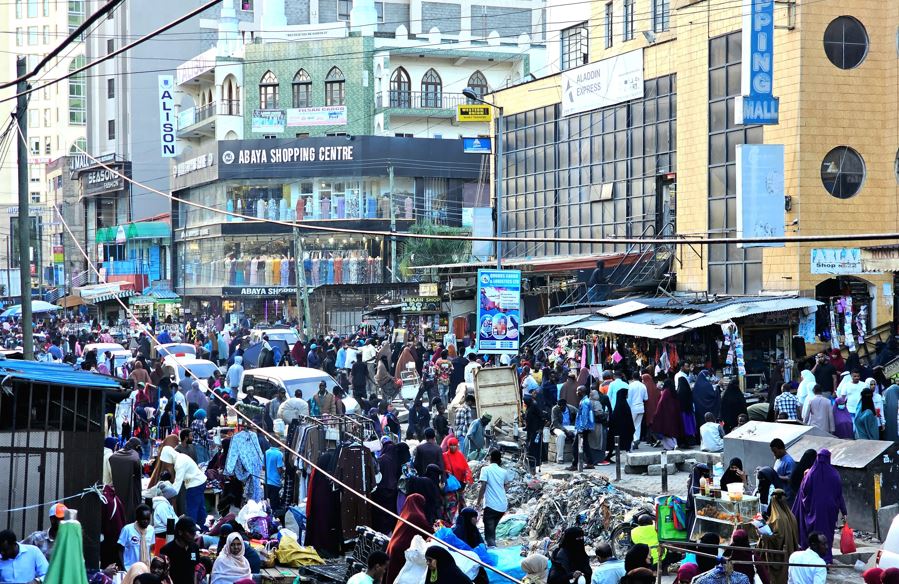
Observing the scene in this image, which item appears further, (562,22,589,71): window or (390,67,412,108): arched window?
(390,67,412,108): arched window

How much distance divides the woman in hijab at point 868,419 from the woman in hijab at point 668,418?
3175 mm

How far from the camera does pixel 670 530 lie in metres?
13.0

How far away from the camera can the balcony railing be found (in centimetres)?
6088

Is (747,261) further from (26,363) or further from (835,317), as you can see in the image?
(26,363)

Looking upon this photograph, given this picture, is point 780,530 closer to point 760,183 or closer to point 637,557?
point 637,557

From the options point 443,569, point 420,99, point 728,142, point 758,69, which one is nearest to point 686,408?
point 758,69

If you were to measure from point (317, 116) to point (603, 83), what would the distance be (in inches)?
1160

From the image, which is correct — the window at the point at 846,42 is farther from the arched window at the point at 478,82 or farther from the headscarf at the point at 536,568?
the arched window at the point at 478,82

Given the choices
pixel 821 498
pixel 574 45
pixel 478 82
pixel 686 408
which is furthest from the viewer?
pixel 478 82

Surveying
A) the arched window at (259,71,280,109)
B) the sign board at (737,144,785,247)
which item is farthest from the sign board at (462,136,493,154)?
the arched window at (259,71,280,109)

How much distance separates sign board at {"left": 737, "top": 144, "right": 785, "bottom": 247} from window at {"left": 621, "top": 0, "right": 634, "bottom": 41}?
9.50 meters

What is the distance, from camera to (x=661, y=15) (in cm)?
3206

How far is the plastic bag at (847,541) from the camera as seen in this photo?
1304cm

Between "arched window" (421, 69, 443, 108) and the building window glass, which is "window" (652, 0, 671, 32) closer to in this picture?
the building window glass
